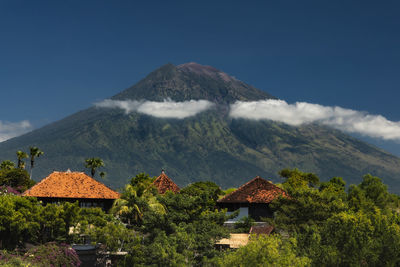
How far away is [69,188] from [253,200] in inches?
1057

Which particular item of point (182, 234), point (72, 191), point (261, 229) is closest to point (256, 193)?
point (261, 229)

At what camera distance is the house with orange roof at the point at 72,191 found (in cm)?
6719

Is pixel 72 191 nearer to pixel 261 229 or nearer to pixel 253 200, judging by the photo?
pixel 253 200

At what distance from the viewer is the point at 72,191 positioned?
68812mm

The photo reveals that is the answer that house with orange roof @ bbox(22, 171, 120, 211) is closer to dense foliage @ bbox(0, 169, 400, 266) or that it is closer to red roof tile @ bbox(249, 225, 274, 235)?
dense foliage @ bbox(0, 169, 400, 266)

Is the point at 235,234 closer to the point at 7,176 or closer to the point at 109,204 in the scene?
the point at 109,204

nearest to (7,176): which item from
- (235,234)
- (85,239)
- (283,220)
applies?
(85,239)

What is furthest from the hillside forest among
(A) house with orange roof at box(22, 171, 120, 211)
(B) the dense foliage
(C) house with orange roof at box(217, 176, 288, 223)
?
(A) house with orange roof at box(22, 171, 120, 211)

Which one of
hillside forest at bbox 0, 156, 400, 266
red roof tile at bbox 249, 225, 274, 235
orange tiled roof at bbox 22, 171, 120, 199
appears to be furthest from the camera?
orange tiled roof at bbox 22, 171, 120, 199

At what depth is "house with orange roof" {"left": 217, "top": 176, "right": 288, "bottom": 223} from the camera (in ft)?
204

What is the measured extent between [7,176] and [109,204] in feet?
101

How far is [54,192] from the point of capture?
67750mm

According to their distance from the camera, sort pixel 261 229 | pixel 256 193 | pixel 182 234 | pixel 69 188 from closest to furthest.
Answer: pixel 182 234 < pixel 261 229 < pixel 256 193 < pixel 69 188

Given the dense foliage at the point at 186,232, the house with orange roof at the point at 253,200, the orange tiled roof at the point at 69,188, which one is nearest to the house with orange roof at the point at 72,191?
the orange tiled roof at the point at 69,188
